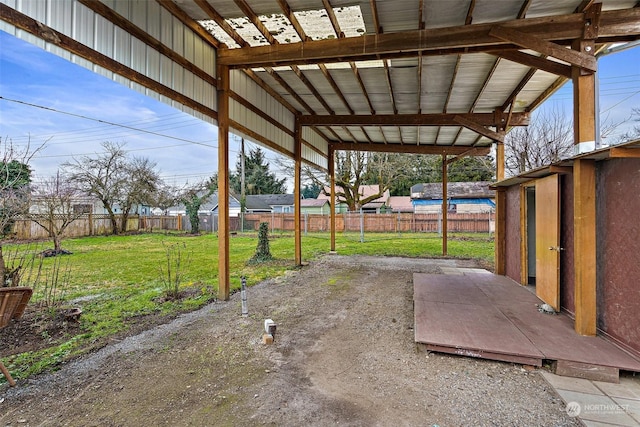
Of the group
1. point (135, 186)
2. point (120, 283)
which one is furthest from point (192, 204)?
point (120, 283)

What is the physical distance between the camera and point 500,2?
3453 mm

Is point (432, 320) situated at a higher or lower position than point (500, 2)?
lower

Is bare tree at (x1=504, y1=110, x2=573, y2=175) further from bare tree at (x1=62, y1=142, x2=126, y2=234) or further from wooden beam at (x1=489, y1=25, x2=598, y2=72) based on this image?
bare tree at (x1=62, y1=142, x2=126, y2=234)

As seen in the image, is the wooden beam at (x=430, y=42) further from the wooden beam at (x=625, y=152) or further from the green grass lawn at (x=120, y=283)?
the green grass lawn at (x=120, y=283)

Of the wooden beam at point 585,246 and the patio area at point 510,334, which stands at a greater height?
the wooden beam at point 585,246

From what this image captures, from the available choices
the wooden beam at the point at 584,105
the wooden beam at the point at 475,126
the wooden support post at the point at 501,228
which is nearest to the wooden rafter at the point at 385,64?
the wooden beam at the point at 475,126

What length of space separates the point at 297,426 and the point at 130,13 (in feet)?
13.8

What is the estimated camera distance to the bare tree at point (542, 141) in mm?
12875

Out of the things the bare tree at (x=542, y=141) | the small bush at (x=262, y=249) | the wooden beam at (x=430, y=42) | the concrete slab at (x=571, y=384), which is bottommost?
the concrete slab at (x=571, y=384)

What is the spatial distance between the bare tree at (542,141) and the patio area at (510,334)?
36.5 feet

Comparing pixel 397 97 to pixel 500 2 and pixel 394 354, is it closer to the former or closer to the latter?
pixel 500 2

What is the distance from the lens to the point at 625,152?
259cm

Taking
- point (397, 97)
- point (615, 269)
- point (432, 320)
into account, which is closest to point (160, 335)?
point (432, 320)

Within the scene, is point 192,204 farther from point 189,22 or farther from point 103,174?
point 189,22
